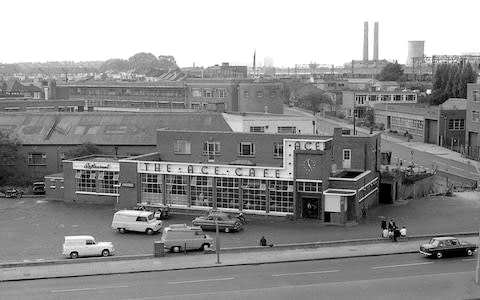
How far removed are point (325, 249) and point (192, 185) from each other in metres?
15.9

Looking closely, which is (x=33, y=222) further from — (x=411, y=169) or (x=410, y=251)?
(x=411, y=169)

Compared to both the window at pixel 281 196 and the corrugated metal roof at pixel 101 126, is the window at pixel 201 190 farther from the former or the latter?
the corrugated metal roof at pixel 101 126

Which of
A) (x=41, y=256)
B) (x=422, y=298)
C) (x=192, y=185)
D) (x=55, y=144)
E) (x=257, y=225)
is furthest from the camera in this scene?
(x=55, y=144)

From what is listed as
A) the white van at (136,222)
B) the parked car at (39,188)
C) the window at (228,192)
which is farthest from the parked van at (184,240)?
the parked car at (39,188)

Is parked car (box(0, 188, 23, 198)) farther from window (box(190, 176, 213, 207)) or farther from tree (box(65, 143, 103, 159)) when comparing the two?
window (box(190, 176, 213, 207))

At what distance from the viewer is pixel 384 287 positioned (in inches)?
1266

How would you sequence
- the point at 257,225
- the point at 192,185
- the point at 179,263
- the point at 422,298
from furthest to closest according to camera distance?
1. the point at 192,185
2. the point at 257,225
3. the point at 179,263
4. the point at 422,298

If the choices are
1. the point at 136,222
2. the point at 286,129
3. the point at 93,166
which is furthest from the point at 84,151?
the point at 136,222

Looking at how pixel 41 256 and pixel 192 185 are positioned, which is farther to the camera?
pixel 192 185

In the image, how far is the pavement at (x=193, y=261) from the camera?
35.5m

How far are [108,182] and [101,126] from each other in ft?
45.9

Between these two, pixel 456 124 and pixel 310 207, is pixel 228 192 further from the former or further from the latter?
pixel 456 124

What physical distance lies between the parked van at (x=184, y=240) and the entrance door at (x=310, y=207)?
11586 millimetres

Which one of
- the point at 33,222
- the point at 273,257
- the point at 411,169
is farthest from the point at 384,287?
the point at 411,169
